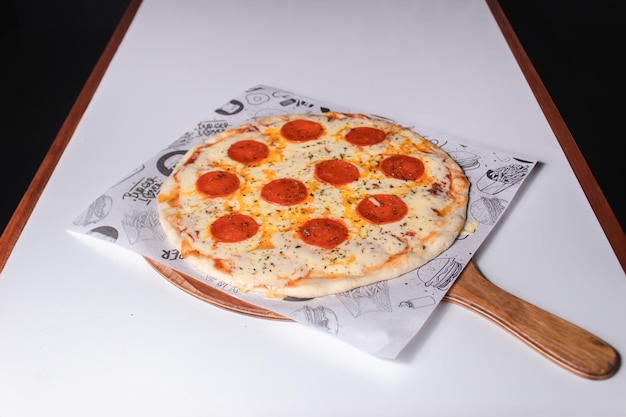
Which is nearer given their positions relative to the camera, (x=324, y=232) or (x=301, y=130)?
(x=324, y=232)

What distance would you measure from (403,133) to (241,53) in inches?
36.7

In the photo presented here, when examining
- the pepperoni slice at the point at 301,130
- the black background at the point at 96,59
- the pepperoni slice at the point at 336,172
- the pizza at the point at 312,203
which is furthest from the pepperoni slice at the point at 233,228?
the black background at the point at 96,59

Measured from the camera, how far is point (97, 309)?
1649mm

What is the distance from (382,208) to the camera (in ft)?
6.11

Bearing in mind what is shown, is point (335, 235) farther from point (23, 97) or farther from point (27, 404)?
point (23, 97)

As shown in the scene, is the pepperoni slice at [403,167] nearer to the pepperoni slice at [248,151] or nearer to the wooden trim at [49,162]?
the pepperoni slice at [248,151]

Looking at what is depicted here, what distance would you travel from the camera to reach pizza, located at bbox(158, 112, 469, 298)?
169 centimetres

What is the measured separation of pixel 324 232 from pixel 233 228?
0.73 feet

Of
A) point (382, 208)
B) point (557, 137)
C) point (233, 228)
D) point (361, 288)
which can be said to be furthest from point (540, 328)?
point (557, 137)

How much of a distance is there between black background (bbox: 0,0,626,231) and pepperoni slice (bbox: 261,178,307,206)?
1.67 meters

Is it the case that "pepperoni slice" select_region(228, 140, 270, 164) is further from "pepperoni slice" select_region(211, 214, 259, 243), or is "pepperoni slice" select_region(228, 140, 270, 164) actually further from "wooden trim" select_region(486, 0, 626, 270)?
"wooden trim" select_region(486, 0, 626, 270)

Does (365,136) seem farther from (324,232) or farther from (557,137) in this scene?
(557,137)

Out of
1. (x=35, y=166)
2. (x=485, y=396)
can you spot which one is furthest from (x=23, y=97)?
(x=485, y=396)

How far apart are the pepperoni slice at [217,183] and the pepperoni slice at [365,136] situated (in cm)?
38
